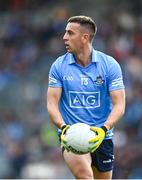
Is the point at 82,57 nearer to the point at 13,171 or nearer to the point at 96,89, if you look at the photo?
the point at 96,89

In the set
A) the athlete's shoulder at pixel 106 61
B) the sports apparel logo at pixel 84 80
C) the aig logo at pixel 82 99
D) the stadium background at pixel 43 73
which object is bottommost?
the stadium background at pixel 43 73

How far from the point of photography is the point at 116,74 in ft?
29.5

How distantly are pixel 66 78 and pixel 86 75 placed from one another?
0.22 m

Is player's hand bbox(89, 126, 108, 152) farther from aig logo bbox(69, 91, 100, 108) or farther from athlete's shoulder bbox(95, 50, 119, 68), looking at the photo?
athlete's shoulder bbox(95, 50, 119, 68)

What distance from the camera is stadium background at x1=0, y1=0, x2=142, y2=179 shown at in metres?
15.9

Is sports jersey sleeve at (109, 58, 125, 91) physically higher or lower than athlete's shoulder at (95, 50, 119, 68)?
lower

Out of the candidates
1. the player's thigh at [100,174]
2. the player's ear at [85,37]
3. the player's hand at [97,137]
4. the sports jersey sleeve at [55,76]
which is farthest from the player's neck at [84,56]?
the player's thigh at [100,174]

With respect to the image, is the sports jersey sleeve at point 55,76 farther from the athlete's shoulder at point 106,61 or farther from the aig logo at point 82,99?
the athlete's shoulder at point 106,61

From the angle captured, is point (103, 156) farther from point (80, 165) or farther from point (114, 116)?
point (114, 116)

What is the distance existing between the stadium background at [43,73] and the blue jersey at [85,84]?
4.13 meters

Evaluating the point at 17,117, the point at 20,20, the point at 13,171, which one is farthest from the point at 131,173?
the point at 20,20

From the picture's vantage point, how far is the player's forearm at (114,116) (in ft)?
28.8

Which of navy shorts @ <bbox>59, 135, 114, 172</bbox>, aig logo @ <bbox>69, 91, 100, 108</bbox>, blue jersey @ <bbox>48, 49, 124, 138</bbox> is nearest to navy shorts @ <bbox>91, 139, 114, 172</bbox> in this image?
navy shorts @ <bbox>59, 135, 114, 172</bbox>

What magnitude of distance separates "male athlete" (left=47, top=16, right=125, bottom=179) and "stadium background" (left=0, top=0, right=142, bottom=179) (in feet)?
13.5
